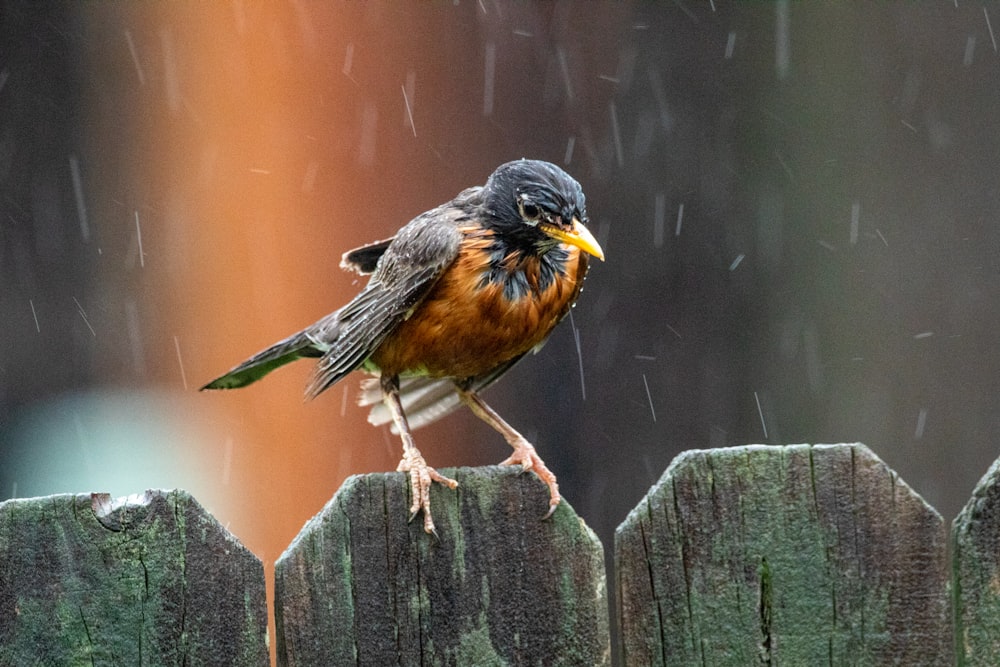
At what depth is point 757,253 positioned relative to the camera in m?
5.83

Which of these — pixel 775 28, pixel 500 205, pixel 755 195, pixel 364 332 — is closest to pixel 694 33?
pixel 775 28

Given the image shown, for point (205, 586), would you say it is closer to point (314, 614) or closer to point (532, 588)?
point (314, 614)

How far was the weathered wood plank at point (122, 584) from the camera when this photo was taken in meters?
2.15

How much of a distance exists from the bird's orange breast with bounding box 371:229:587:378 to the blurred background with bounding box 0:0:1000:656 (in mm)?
2058

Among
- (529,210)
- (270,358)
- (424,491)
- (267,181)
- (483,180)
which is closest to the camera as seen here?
(424,491)

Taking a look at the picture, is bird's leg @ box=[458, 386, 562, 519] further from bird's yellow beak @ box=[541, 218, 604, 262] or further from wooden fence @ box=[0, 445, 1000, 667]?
bird's yellow beak @ box=[541, 218, 604, 262]

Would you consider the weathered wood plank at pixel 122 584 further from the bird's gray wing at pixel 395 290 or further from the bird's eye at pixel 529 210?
the bird's eye at pixel 529 210

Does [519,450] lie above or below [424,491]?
above

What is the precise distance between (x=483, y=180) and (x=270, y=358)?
2.22 metres

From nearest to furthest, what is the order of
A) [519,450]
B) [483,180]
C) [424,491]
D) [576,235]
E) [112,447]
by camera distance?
[424,491], [519,450], [576,235], [483,180], [112,447]

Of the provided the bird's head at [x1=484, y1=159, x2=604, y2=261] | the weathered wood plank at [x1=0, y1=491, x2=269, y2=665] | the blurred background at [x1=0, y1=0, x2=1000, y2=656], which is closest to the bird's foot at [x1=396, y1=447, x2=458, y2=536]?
the weathered wood plank at [x1=0, y1=491, x2=269, y2=665]

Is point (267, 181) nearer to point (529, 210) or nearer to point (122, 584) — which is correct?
point (529, 210)

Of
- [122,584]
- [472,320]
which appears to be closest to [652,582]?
[122,584]

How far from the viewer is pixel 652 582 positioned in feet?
7.41
